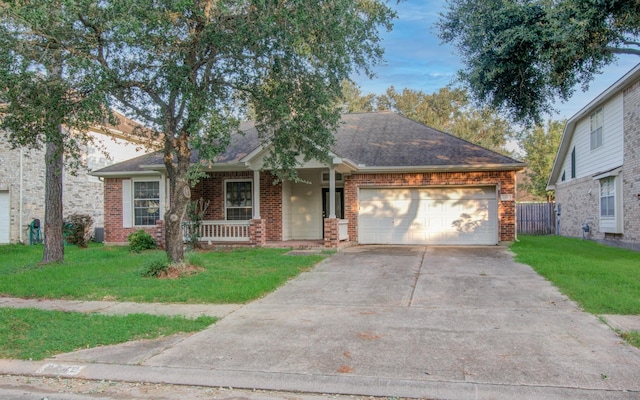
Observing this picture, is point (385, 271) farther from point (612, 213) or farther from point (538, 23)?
point (612, 213)

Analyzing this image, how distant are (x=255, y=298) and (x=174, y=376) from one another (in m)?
3.63

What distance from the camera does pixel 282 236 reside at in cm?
1780

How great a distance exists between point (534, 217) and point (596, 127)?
7.88 m

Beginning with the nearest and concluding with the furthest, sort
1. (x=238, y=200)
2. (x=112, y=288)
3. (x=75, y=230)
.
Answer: (x=112, y=288) < (x=238, y=200) < (x=75, y=230)

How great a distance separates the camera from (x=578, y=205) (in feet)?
70.5

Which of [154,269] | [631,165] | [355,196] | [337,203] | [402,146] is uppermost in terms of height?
[402,146]

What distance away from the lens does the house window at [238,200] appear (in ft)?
59.7

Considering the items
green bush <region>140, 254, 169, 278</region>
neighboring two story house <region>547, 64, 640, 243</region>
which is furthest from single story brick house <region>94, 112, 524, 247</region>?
green bush <region>140, 254, 169, 278</region>

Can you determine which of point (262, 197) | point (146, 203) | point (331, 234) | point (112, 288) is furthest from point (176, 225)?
point (146, 203)

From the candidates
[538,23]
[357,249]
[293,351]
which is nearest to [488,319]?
[293,351]

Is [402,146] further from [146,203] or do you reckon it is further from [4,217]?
[4,217]

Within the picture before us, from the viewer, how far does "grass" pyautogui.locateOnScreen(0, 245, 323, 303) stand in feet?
29.0

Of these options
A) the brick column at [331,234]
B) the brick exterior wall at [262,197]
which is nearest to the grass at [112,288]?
the brick column at [331,234]

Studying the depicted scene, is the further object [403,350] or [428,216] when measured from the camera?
[428,216]
